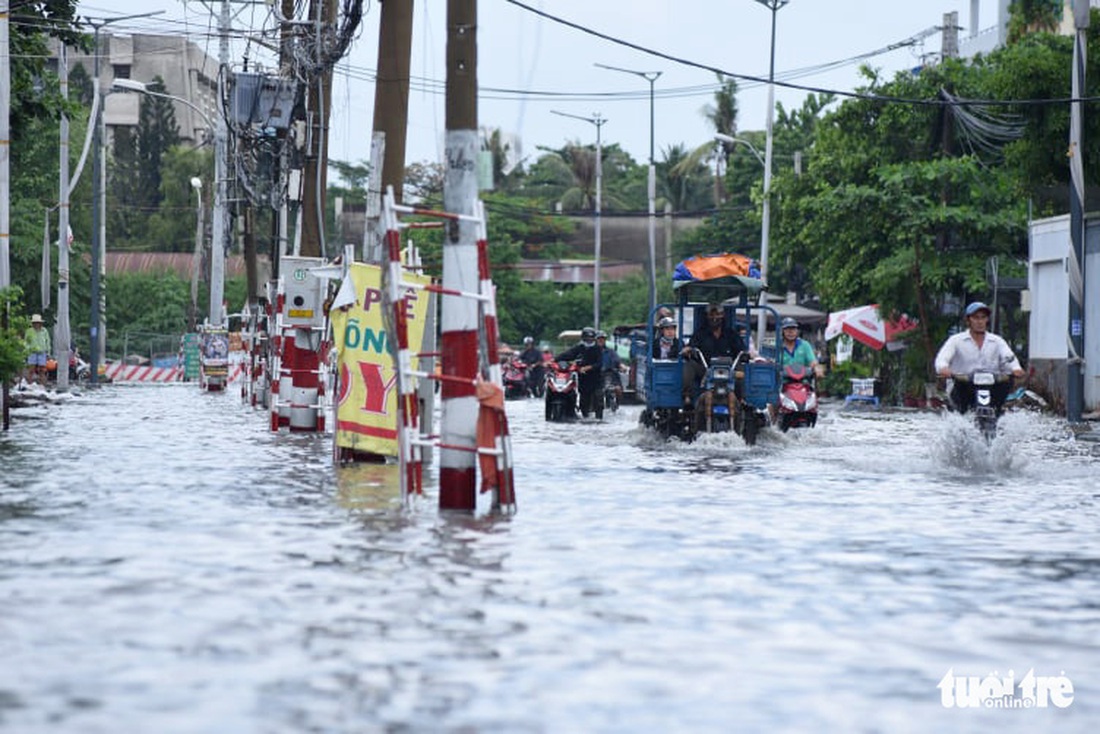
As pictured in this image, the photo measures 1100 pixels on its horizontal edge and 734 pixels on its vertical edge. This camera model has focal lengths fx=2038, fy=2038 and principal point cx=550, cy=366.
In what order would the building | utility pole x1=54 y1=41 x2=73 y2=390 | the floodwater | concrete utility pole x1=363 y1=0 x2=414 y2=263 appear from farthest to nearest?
the building → utility pole x1=54 y1=41 x2=73 y2=390 → concrete utility pole x1=363 y1=0 x2=414 y2=263 → the floodwater

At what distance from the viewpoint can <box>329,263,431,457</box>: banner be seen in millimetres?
19016

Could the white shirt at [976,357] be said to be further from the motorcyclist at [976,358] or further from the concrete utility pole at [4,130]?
the concrete utility pole at [4,130]

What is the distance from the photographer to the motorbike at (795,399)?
26250 millimetres

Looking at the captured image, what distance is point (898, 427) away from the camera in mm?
33062

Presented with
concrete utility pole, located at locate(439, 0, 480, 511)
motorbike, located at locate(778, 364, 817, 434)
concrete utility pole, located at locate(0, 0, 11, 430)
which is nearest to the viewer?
concrete utility pole, located at locate(439, 0, 480, 511)

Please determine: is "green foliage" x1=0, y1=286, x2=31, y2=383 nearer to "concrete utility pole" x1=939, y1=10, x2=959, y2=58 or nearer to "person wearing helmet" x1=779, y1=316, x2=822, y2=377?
"person wearing helmet" x1=779, y1=316, x2=822, y2=377

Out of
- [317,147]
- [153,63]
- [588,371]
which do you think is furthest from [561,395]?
[153,63]

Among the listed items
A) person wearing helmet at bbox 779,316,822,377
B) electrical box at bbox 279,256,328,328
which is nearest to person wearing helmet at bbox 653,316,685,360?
person wearing helmet at bbox 779,316,822,377

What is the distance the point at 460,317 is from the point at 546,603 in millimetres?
4890

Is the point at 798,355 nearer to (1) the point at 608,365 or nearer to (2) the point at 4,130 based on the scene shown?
(1) the point at 608,365

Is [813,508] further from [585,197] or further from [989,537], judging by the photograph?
[585,197]

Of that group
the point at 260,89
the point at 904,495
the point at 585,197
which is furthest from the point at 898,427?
the point at 585,197

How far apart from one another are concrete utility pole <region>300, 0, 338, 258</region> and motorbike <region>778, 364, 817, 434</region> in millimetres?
6647

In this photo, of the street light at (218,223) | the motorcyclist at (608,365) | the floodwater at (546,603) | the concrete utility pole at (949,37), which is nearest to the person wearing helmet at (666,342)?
the motorcyclist at (608,365)
